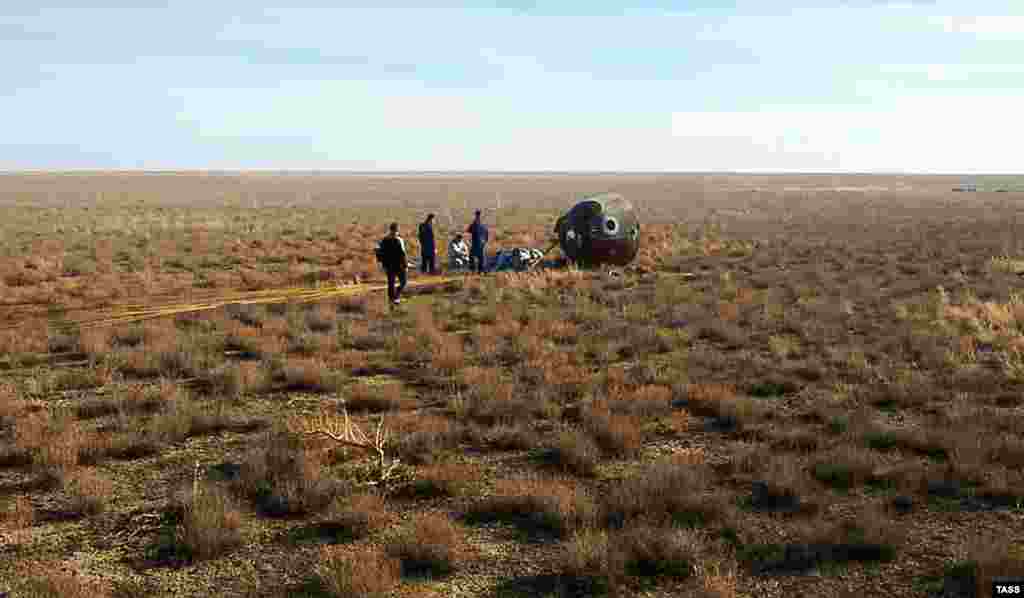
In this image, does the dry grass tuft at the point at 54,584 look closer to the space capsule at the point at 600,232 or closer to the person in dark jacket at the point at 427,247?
the person in dark jacket at the point at 427,247

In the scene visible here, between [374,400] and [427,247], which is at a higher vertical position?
[427,247]

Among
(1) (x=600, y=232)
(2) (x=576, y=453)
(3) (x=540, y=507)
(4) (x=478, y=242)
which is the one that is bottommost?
(3) (x=540, y=507)

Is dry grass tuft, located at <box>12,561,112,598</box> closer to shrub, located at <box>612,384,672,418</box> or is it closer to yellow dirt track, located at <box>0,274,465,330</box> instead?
shrub, located at <box>612,384,672,418</box>

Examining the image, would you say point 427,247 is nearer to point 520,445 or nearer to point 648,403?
point 648,403

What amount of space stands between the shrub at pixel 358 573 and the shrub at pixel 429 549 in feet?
0.54

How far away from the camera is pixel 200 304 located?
17531 mm

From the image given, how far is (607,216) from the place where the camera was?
22.0 metres

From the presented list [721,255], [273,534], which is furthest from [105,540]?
[721,255]

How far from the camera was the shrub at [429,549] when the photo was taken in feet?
18.2

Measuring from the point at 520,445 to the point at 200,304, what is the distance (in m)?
12.2

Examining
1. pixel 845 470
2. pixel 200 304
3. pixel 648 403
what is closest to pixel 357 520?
pixel 648 403

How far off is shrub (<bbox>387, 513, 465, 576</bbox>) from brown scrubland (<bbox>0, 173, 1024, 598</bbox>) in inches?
0.8

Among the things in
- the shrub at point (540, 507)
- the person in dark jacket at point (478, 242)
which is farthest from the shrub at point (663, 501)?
the person in dark jacket at point (478, 242)

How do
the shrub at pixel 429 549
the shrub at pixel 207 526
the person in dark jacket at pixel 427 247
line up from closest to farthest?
the shrub at pixel 429 549 < the shrub at pixel 207 526 < the person in dark jacket at pixel 427 247
